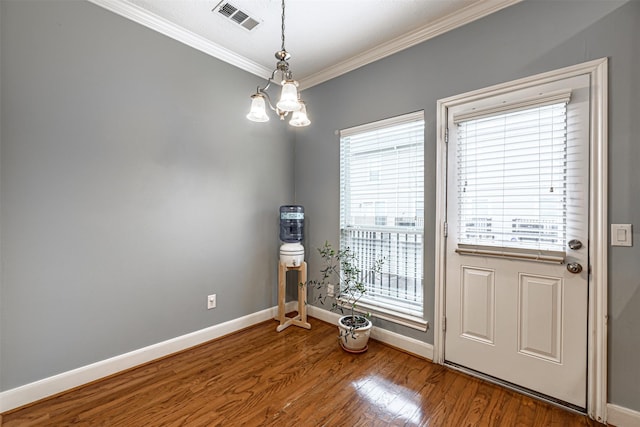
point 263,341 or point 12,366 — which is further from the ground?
point 12,366

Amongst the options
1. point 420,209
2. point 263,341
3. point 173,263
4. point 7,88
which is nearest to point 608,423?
point 420,209

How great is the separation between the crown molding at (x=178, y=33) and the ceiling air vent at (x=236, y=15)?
1.45 feet

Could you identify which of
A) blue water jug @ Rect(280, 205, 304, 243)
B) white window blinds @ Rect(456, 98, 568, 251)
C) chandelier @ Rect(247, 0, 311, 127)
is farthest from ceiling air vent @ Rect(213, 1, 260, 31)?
white window blinds @ Rect(456, 98, 568, 251)

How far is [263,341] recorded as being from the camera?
2.68m

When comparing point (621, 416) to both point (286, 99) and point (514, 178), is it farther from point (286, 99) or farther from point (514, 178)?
point (286, 99)

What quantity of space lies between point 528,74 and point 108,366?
11.7 ft

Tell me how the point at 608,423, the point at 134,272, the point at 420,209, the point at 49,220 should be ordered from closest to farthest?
1. the point at 608,423
2. the point at 49,220
3. the point at 134,272
4. the point at 420,209

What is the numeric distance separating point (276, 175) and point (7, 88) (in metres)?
2.10

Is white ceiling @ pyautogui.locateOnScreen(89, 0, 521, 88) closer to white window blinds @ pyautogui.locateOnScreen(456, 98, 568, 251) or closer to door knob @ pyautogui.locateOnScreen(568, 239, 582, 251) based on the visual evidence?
white window blinds @ pyautogui.locateOnScreen(456, 98, 568, 251)

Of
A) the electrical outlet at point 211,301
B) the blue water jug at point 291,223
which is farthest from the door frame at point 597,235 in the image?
the electrical outlet at point 211,301

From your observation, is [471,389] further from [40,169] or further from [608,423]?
[40,169]

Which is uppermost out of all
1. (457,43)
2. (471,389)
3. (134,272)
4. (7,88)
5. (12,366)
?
(457,43)

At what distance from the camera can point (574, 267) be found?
1.75m

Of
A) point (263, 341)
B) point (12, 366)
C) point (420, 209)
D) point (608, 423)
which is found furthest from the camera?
point (263, 341)
